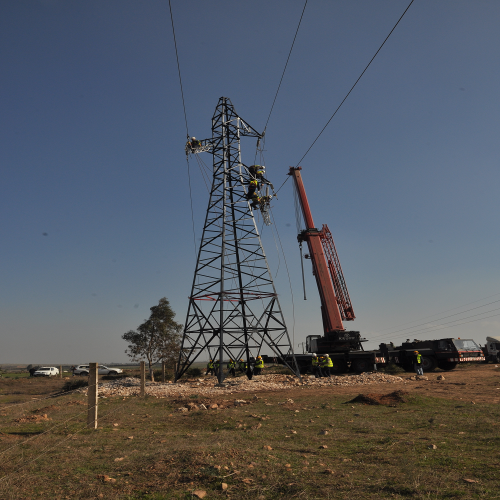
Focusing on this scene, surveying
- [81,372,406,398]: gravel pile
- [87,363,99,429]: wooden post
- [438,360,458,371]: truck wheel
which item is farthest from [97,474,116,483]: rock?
[438,360,458,371]: truck wheel

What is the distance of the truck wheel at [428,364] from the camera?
27.0m

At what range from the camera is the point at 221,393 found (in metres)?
17.0

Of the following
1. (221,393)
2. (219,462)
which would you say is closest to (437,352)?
(221,393)

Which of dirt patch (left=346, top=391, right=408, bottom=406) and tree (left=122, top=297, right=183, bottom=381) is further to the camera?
tree (left=122, top=297, right=183, bottom=381)

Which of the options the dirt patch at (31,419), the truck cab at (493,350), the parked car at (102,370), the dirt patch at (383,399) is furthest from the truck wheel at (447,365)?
the parked car at (102,370)

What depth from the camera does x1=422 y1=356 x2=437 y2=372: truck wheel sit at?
1064 inches

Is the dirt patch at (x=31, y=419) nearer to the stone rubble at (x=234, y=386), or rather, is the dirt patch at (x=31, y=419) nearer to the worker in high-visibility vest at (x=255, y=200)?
the stone rubble at (x=234, y=386)

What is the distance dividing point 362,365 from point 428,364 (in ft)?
16.4

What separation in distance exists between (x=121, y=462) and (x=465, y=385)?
16622 mm

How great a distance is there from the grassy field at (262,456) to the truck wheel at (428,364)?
17.9 m

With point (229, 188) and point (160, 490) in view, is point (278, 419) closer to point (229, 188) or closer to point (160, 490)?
point (160, 490)

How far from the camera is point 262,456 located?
5961mm

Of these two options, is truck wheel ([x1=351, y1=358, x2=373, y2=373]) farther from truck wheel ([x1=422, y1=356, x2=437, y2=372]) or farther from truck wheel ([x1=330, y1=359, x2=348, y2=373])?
truck wheel ([x1=422, y1=356, x2=437, y2=372])

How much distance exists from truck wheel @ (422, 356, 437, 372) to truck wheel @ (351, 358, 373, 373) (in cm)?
405
